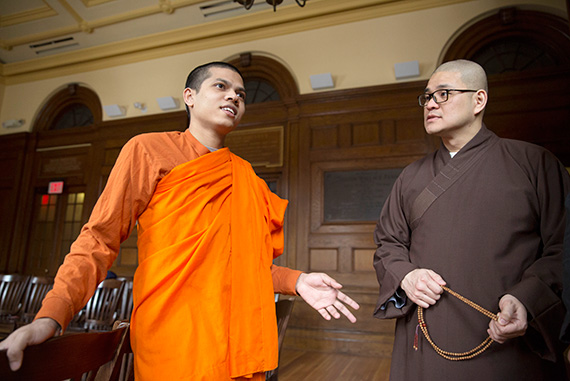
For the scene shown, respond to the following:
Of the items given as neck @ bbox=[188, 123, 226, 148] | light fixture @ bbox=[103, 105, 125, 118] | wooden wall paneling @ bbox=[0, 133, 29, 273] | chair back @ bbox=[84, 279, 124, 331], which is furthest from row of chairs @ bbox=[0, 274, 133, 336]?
light fixture @ bbox=[103, 105, 125, 118]

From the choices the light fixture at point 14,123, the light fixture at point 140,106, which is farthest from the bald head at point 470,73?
the light fixture at point 14,123

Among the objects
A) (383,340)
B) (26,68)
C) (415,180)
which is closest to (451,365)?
(415,180)

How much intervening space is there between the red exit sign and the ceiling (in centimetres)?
224

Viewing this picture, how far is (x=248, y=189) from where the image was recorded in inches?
52.9

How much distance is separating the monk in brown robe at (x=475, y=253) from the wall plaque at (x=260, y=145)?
166 inches

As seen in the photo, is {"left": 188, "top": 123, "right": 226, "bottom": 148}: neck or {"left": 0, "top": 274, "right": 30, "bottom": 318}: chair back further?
{"left": 0, "top": 274, "right": 30, "bottom": 318}: chair back

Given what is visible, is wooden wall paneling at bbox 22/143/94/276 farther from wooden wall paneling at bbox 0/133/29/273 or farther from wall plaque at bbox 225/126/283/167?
wall plaque at bbox 225/126/283/167

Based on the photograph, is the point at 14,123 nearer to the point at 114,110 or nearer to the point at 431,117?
the point at 114,110

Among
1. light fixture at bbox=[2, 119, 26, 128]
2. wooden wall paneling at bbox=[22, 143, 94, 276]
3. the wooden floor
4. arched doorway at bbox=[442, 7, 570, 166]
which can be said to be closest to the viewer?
the wooden floor

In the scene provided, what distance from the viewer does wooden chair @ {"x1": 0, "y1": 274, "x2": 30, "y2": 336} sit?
13.8 ft

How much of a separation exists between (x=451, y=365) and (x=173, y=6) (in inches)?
249

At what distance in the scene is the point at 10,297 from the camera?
4789 millimetres

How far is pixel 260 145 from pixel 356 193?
5.46ft

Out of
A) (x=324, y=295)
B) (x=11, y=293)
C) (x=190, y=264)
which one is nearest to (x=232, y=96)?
(x=190, y=264)
